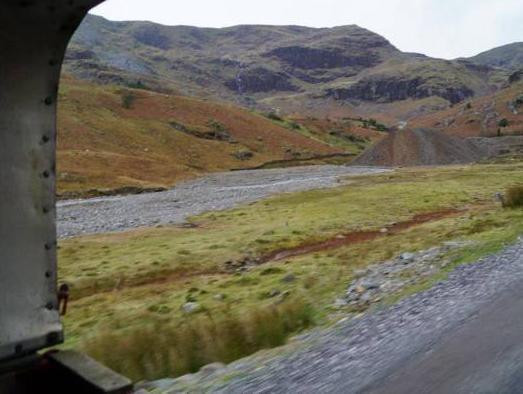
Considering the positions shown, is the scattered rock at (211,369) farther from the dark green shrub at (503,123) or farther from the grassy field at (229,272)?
the dark green shrub at (503,123)

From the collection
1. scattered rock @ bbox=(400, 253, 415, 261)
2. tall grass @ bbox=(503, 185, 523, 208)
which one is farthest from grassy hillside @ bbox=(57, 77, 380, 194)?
scattered rock @ bbox=(400, 253, 415, 261)

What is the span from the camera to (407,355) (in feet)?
25.3

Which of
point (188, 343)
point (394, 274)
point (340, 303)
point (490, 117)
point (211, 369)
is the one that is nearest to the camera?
point (211, 369)

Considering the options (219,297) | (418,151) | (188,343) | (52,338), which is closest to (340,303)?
(219,297)

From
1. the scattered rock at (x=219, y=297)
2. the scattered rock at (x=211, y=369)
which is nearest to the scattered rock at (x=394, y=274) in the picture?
the scattered rock at (x=219, y=297)

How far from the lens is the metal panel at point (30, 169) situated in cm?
421

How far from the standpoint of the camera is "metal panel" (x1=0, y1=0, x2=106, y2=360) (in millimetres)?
4215

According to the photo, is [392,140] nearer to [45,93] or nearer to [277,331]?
[277,331]

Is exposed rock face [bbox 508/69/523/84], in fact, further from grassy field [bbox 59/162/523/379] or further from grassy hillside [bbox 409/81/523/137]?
grassy field [bbox 59/162/523/379]

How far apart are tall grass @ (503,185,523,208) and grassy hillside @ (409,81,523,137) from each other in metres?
95.5

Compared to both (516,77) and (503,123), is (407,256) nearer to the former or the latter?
(503,123)

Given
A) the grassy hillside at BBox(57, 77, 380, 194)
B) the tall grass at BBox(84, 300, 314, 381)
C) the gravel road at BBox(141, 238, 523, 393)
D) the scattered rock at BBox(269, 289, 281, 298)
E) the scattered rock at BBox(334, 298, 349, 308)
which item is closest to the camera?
the gravel road at BBox(141, 238, 523, 393)

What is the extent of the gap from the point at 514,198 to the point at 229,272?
13.9 meters

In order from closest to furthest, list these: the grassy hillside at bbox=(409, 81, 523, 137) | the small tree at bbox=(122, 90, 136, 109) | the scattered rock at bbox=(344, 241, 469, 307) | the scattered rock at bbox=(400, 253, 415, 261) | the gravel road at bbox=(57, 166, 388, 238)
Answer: the scattered rock at bbox=(344, 241, 469, 307), the scattered rock at bbox=(400, 253, 415, 261), the gravel road at bbox=(57, 166, 388, 238), the small tree at bbox=(122, 90, 136, 109), the grassy hillside at bbox=(409, 81, 523, 137)
